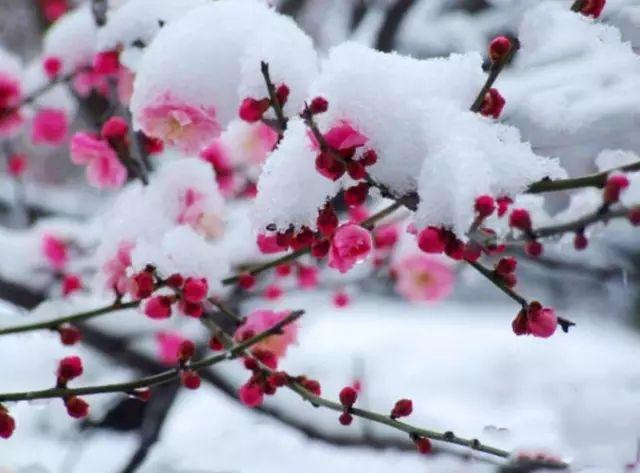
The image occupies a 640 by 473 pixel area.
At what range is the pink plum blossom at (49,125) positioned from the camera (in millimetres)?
2281

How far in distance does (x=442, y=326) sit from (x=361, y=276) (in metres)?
1.89

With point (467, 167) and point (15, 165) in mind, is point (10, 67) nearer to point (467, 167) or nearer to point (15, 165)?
point (15, 165)

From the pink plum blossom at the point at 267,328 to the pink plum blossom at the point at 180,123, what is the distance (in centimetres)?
27

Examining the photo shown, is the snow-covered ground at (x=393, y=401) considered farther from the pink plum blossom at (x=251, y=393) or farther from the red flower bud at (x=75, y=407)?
the pink plum blossom at (x=251, y=393)

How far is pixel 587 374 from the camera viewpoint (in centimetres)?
254

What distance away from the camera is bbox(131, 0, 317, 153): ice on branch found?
38.6 inches

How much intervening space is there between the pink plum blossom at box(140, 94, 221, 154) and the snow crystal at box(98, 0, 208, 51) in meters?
0.27

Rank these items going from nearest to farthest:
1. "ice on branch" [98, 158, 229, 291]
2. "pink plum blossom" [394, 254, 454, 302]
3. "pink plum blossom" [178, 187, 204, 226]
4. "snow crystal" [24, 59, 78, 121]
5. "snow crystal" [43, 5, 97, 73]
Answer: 1. "ice on branch" [98, 158, 229, 291]
2. "pink plum blossom" [178, 187, 204, 226]
3. "snow crystal" [43, 5, 97, 73]
4. "snow crystal" [24, 59, 78, 121]
5. "pink plum blossom" [394, 254, 454, 302]

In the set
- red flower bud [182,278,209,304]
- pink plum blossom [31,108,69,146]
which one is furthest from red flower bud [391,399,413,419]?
pink plum blossom [31,108,69,146]

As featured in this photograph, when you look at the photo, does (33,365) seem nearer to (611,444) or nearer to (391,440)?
(391,440)

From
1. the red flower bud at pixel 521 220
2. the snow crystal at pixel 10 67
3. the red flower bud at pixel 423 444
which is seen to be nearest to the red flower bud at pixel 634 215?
the red flower bud at pixel 521 220

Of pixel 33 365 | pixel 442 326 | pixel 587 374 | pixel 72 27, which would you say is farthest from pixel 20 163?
pixel 442 326

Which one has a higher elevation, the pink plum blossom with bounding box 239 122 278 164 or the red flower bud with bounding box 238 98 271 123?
the pink plum blossom with bounding box 239 122 278 164

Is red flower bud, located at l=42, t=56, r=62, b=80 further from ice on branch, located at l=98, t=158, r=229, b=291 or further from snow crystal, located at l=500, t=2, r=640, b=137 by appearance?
snow crystal, located at l=500, t=2, r=640, b=137
